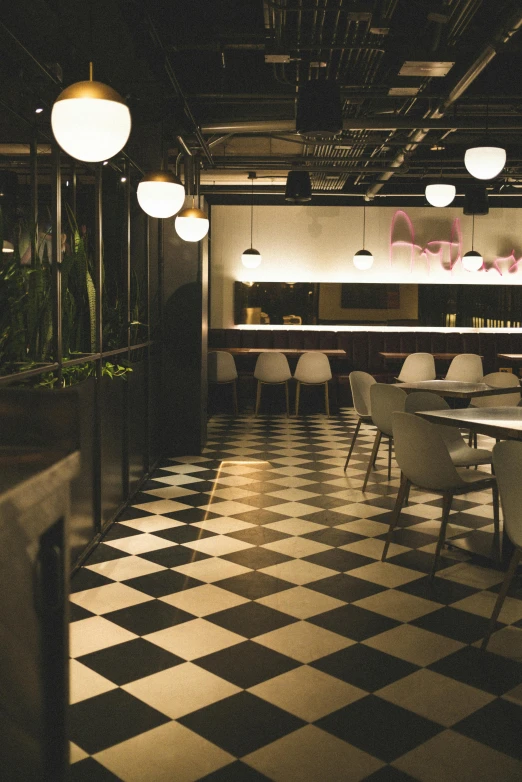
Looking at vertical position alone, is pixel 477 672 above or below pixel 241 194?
below

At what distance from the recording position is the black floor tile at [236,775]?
83.1 inches

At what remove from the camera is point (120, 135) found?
293cm

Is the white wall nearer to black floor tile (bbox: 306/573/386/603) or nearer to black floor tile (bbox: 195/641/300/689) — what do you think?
black floor tile (bbox: 306/573/386/603)

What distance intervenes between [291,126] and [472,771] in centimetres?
615

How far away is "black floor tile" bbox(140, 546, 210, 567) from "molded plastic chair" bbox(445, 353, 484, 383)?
4851mm

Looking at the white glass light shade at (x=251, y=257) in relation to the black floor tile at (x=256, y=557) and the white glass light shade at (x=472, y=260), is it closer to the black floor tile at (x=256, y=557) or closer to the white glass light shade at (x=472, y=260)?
the white glass light shade at (x=472, y=260)

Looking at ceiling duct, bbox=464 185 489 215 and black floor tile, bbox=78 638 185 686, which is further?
ceiling duct, bbox=464 185 489 215

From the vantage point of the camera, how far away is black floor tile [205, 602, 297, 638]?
3.18 m

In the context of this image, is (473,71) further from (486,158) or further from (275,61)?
(275,61)

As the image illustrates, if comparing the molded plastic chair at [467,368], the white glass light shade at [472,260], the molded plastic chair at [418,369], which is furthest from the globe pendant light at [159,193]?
the white glass light shade at [472,260]

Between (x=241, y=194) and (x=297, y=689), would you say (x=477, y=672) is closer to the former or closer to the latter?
(x=297, y=689)

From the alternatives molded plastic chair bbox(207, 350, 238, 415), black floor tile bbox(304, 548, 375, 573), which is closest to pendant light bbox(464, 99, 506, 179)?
black floor tile bbox(304, 548, 375, 573)

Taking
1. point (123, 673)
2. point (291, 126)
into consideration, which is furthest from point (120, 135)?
point (291, 126)

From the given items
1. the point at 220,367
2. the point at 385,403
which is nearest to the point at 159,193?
the point at 385,403
